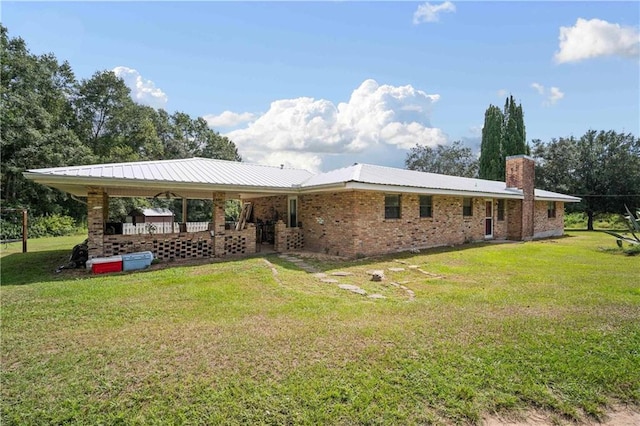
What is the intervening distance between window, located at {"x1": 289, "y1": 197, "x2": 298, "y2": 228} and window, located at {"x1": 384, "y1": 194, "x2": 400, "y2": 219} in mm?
4154

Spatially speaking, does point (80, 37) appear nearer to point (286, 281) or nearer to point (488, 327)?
point (286, 281)

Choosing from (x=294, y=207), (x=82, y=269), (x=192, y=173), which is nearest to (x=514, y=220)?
(x=294, y=207)

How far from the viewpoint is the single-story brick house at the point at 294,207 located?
9602mm

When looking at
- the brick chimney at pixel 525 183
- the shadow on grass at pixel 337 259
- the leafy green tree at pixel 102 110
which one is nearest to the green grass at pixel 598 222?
the brick chimney at pixel 525 183

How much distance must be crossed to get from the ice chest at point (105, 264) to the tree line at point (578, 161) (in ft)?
106

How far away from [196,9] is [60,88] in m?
31.8

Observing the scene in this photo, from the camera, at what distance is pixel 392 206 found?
12.5 m

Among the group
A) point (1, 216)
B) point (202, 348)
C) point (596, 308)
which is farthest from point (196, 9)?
point (1, 216)

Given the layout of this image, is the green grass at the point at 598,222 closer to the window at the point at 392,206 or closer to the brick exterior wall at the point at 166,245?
the window at the point at 392,206

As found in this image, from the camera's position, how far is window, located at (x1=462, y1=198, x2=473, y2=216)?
1556 centimetres

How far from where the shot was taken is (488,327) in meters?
4.67

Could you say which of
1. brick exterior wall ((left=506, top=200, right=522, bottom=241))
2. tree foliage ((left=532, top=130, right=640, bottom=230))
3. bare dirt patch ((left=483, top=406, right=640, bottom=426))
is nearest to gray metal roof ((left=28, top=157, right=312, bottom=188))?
bare dirt patch ((left=483, top=406, right=640, bottom=426))

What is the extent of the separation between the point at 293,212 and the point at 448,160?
3340 cm

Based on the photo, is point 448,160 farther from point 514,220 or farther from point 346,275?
point 346,275
